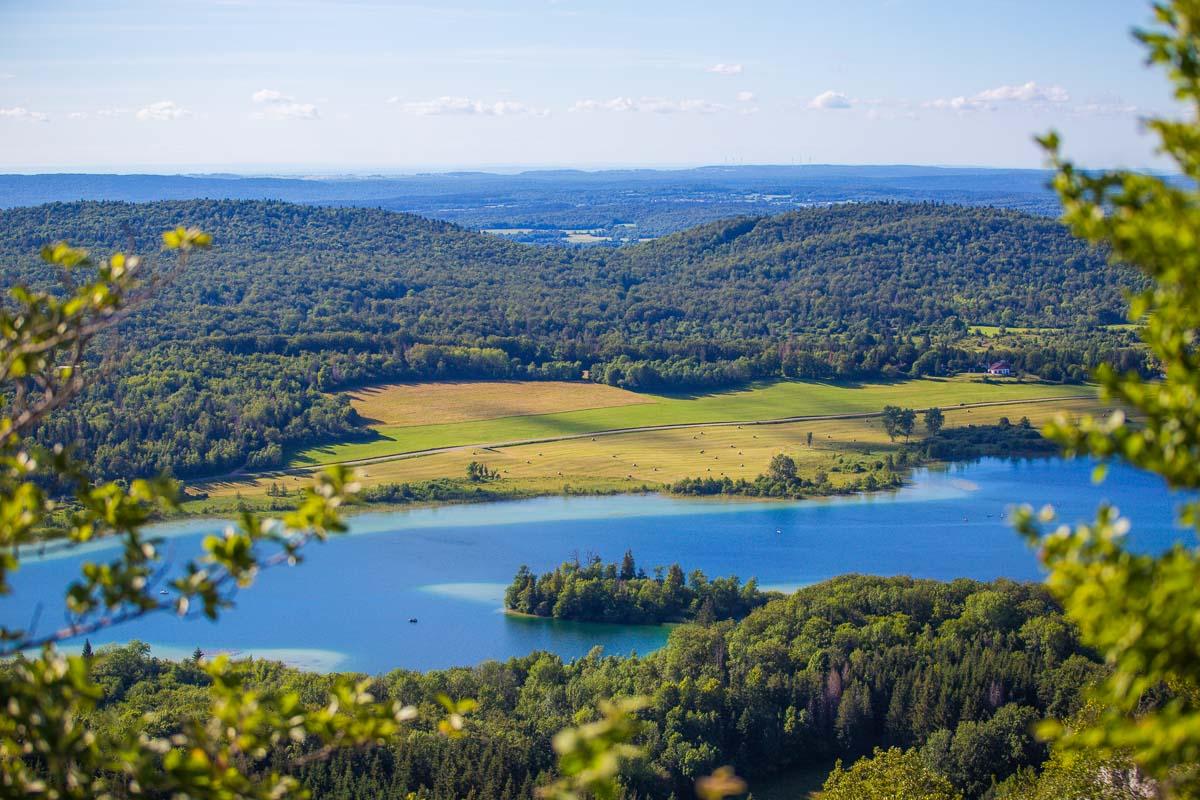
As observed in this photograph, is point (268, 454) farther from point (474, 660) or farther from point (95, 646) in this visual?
point (474, 660)

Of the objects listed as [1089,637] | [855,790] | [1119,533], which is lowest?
[855,790]

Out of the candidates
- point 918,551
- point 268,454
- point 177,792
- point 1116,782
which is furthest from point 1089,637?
point 268,454

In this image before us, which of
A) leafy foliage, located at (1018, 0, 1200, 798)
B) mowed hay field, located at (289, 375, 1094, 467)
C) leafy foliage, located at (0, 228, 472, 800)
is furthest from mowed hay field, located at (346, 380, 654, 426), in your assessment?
leafy foliage, located at (1018, 0, 1200, 798)

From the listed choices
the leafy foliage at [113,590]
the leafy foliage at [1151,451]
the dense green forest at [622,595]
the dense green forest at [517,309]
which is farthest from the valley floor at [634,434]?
the leafy foliage at [1151,451]

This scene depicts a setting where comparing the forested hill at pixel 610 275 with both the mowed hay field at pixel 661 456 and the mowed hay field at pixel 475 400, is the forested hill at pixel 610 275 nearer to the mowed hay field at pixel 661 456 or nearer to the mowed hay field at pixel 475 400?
the mowed hay field at pixel 475 400

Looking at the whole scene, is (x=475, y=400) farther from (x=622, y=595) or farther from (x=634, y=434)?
(x=622, y=595)

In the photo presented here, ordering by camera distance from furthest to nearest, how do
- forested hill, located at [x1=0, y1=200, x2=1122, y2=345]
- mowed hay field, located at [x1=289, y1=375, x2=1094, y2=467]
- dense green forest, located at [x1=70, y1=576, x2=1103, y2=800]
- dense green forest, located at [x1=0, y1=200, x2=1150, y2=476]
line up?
forested hill, located at [x1=0, y1=200, x2=1122, y2=345]
mowed hay field, located at [x1=289, y1=375, x2=1094, y2=467]
dense green forest, located at [x1=0, y1=200, x2=1150, y2=476]
dense green forest, located at [x1=70, y1=576, x2=1103, y2=800]

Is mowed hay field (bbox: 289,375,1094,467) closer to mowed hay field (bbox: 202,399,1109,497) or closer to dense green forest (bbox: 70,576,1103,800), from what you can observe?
mowed hay field (bbox: 202,399,1109,497)
